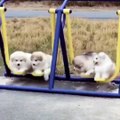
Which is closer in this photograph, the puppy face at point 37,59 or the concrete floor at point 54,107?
the concrete floor at point 54,107

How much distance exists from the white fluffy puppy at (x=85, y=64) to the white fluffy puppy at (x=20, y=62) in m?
0.50

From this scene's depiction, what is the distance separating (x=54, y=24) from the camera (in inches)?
182

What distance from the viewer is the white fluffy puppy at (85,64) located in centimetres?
464

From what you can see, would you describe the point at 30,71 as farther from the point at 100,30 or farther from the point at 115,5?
the point at 115,5

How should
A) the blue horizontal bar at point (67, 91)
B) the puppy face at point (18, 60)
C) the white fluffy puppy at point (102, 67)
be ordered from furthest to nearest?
the puppy face at point (18, 60) < the white fluffy puppy at point (102, 67) < the blue horizontal bar at point (67, 91)

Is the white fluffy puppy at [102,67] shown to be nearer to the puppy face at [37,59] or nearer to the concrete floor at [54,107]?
the concrete floor at [54,107]

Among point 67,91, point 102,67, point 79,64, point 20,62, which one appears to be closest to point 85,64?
point 79,64

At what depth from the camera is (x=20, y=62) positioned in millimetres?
4809

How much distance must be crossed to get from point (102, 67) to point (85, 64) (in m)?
0.21

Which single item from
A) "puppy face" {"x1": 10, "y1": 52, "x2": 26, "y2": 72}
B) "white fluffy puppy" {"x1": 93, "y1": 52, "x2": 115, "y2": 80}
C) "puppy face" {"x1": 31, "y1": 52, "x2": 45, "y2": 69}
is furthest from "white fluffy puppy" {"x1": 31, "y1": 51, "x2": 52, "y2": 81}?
"white fluffy puppy" {"x1": 93, "y1": 52, "x2": 115, "y2": 80}

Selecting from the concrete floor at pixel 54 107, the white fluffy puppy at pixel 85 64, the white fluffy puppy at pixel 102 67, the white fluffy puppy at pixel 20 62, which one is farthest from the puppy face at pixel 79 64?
the white fluffy puppy at pixel 20 62

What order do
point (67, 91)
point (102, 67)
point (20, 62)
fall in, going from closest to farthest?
point (67, 91) → point (102, 67) → point (20, 62)

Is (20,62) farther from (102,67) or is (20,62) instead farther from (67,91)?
(102,67)

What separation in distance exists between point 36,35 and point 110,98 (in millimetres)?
3686
